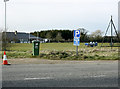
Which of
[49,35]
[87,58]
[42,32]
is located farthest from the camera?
[42,32]

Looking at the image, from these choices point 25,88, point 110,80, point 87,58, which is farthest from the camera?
point 87,58

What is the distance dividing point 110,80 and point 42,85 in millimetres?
2737

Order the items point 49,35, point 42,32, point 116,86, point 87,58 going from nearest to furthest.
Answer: point 116,86, point 87,58, point 49,35, point 42,32

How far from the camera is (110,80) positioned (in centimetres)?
771

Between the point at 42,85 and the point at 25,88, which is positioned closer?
the point at 25,88

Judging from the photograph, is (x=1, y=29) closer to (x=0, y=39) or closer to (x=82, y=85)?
(x=0, y=39)

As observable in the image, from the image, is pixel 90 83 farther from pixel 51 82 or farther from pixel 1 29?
pixel 1 29

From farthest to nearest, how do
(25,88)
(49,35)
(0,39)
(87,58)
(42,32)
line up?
(42,32), (49,35), (0,39), (87,58), (25,88)

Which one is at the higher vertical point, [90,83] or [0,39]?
[0,39]

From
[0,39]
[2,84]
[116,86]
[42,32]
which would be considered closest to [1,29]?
[0,39]

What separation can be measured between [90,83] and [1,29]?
18003 millimetres

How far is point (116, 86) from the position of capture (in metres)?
6.75

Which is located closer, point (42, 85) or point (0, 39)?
point (42, 85)

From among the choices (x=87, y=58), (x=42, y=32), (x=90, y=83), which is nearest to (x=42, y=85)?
(x=90, y=83)
